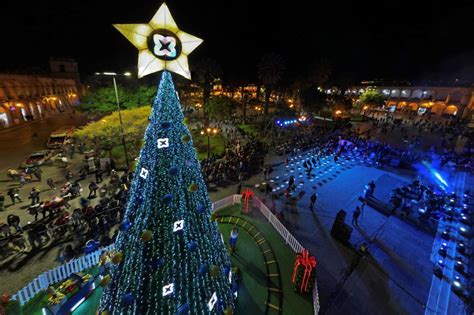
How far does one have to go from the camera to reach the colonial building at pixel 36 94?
33.5m

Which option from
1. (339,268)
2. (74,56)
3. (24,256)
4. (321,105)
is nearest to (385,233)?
(339,268)

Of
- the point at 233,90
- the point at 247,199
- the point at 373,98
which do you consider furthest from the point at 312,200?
the point at 373,98

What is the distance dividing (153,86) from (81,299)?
23.5 meters

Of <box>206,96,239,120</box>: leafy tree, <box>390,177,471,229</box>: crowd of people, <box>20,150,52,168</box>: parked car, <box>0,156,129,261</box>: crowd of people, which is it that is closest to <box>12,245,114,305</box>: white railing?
<box>0,156,129,261</box>: crowd of people

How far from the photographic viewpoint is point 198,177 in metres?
6.05

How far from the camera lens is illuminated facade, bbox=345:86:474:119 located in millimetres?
53025

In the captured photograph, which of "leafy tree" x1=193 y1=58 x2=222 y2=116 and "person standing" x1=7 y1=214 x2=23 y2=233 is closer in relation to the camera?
"person standing" x1=7 y1=214 x2=23 y2=233

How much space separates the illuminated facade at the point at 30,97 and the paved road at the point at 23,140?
1.82 metres

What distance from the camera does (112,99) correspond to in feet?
75.6

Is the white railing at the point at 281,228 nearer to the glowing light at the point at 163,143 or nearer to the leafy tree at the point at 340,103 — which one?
the glowing light at the point at 163,143

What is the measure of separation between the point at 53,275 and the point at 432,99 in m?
83.9

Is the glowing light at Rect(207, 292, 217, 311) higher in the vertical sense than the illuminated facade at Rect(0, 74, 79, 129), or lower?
lower

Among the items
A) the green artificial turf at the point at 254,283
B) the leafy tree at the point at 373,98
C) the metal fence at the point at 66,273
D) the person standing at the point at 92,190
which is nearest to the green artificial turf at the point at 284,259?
the green artificial turf at the point at 254,283

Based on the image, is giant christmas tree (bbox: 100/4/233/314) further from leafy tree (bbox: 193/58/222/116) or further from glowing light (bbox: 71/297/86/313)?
leafy tree (bbox: 193/58/222/116)
